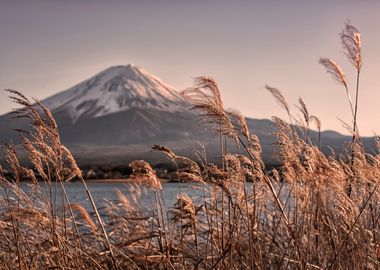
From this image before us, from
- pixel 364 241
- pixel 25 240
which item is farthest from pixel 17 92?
pixel 364 241

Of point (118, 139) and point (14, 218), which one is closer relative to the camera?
point (14, 218)

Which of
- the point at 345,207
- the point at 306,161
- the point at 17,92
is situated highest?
the point at 17,92

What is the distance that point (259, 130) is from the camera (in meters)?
196

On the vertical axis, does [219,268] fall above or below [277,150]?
below

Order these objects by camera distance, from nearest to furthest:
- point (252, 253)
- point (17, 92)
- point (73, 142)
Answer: point (17, 92)
point (252, 253)
point (73, 142)

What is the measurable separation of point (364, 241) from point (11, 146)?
6.94 ft

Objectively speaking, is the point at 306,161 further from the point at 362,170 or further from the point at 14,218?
the point at 14,218

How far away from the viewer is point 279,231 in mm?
5898

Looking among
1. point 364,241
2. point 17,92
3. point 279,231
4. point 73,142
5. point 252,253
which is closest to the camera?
point 17,92

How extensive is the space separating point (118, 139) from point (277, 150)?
195 metres

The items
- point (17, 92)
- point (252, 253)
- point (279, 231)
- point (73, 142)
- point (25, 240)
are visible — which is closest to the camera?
point (17, 92)

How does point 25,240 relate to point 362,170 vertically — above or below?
below

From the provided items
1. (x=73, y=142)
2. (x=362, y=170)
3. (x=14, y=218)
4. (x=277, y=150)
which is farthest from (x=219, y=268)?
(x=73, y=142)

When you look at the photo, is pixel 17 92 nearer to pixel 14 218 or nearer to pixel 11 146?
pixel 11 146
